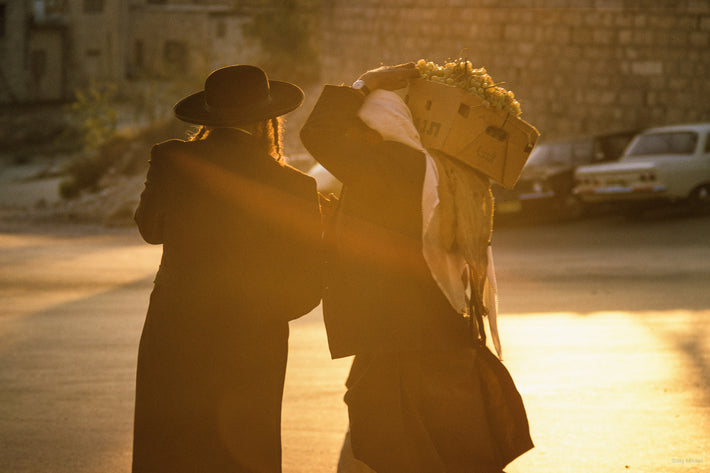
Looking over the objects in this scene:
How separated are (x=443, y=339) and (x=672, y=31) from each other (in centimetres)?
2479

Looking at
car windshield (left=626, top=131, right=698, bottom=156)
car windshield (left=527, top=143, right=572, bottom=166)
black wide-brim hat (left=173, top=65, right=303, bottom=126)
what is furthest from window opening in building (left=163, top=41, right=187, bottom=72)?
black wide-brim hat (left=173, top=65, right=303, bottom=126)

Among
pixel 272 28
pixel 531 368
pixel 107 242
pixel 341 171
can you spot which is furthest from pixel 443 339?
pixel 272 28

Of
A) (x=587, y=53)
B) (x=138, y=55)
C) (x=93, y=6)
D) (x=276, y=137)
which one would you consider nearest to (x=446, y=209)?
(x=276, y=137)

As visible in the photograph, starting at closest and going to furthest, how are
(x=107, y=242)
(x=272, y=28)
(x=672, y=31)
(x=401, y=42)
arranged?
1. (x=107, y=242)
2. (x=672, y=31)
3. (x=401, y=42)
4. (x=272, y=28)

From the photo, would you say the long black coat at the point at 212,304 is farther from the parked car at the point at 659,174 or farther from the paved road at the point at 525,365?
the parked car at the point at 659,174

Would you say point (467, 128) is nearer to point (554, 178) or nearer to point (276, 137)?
point (276, 137)

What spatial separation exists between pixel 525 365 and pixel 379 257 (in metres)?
4.12

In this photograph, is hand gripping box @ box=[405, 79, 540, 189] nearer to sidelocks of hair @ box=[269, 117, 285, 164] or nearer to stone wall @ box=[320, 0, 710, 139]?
sidelocks of hair @ box=[269, 117, 285, 164]

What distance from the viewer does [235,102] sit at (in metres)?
3.73

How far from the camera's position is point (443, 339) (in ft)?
12.2

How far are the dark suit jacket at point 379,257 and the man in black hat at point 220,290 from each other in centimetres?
13

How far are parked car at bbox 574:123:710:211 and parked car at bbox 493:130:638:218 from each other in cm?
40

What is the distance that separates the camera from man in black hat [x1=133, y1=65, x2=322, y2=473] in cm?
361

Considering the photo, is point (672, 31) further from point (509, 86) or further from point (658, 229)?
point (658, 229)
